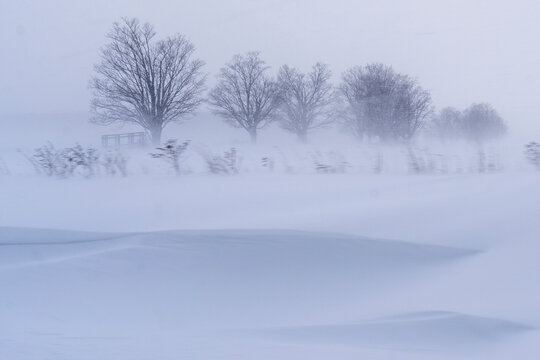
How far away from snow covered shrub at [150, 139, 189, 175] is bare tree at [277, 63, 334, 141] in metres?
5.42

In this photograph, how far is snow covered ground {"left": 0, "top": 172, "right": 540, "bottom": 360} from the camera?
135 inches

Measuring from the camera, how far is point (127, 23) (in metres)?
17.8

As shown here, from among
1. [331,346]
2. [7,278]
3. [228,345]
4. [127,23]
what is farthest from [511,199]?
[127,23]

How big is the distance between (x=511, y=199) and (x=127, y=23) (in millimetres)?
15628

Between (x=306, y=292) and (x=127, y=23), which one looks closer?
(x=306, y=292)

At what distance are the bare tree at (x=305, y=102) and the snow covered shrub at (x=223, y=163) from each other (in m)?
5.38

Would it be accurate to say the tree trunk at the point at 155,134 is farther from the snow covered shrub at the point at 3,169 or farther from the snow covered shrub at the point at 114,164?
the snow covered shrub at the point at 114,164

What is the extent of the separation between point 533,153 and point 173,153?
19.6 ft

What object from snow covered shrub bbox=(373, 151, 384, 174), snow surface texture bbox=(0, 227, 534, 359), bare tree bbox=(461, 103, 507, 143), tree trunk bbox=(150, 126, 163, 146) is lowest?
snow surface texture bbox=(0, 227, 534, 359)

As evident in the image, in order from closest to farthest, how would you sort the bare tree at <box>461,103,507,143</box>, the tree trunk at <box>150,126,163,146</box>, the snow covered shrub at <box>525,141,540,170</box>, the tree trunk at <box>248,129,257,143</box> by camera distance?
the snow covered shrub at <box>525,141,540,170</box>
the bare tree at <box>461,103,507,143</box>
the tree trunk at <box>248,129,257,143</box>
the tree trunk at <box>150,126,163,146</box>

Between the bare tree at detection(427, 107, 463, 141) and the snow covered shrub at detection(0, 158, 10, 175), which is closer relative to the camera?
the snow covered shrub at detection(0, 158, 10, 175)

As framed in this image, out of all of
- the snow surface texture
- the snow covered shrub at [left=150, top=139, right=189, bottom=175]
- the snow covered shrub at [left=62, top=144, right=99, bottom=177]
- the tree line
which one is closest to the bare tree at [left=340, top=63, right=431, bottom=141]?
the tree line

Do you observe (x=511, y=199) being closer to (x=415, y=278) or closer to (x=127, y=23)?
(x=415, y=278)

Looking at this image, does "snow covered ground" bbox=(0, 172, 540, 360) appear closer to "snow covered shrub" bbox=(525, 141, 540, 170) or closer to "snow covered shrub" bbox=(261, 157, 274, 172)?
"snow covered shrub" bbox=(525, 141, 540, 170)
